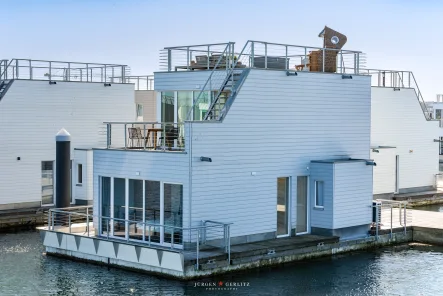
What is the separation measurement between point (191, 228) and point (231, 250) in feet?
5.13

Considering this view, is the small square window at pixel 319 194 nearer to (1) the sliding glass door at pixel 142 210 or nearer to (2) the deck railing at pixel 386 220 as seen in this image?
(2) the deck railing at pixel 386 220

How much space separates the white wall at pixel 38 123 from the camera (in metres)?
32.6

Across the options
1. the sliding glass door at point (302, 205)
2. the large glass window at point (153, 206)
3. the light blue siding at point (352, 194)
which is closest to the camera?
the large glass window at point (153, 206)

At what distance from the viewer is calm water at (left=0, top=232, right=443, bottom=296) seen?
20203 millimetres

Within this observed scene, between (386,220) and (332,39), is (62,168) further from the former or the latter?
(386,220)

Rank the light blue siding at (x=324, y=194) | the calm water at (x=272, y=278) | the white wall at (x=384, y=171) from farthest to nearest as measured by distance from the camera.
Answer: the white wall at (x=384, y=171)
the light blue siding at (x=324, y=194)
the calm water at (x=272, y=278)

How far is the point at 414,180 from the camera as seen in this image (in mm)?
38812

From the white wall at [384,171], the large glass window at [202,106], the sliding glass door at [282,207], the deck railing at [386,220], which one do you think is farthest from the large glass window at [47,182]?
the white wall at [384,171]

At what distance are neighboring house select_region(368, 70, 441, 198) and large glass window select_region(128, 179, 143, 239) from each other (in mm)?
15334

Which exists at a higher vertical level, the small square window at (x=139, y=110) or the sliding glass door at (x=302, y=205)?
the small square window at (x=139, y=110)

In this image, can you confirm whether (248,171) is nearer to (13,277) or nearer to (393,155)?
(13,277)

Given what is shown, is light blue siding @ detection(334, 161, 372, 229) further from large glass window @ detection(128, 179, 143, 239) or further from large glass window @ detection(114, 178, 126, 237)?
large glass window @ detection(114, 178, 126, 237)

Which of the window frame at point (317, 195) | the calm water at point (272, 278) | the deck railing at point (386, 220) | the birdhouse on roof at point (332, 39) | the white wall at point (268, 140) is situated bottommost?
the calm water at point (272, 278)

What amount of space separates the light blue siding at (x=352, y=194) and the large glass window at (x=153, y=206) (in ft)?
18.1
